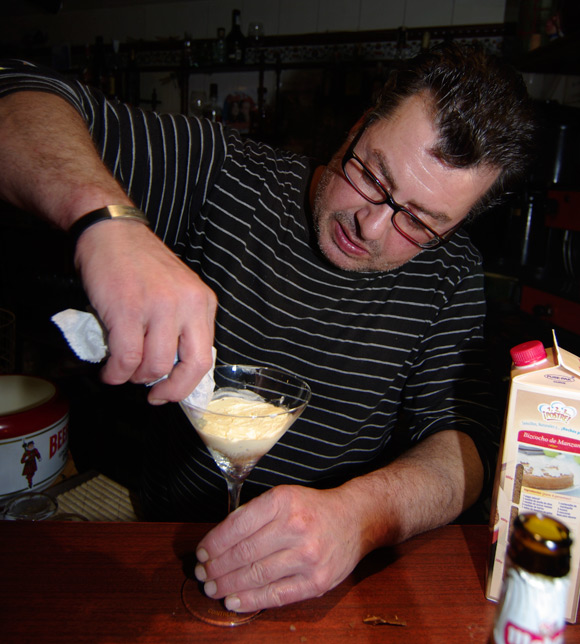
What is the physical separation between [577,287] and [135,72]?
431 cm

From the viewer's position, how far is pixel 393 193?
4.27 ft

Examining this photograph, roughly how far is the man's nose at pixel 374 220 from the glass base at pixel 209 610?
36.7 inches

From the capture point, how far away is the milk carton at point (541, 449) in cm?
76

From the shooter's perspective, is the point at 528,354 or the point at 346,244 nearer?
the point at 528,354

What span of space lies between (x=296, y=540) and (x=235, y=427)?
22cm

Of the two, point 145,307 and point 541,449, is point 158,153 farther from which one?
point 541,449

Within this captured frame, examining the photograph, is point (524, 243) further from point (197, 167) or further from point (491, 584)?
point (491, 584)

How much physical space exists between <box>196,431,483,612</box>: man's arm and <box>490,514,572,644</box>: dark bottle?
0.43 metres

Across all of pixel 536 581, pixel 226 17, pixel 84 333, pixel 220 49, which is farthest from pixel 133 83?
pixel 536 581

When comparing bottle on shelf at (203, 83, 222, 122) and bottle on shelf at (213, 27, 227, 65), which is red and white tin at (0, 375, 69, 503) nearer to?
bottle on shelf at (203, 83, 222, 122)

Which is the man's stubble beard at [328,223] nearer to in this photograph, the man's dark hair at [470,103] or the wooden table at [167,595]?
the man's dark hair at [470,103]

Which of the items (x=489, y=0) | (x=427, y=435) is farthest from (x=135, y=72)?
(x=427, y=435)

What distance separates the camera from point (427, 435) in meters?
1.41

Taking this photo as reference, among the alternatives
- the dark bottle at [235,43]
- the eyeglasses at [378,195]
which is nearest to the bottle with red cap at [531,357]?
the eyeglasses at [378,195]
